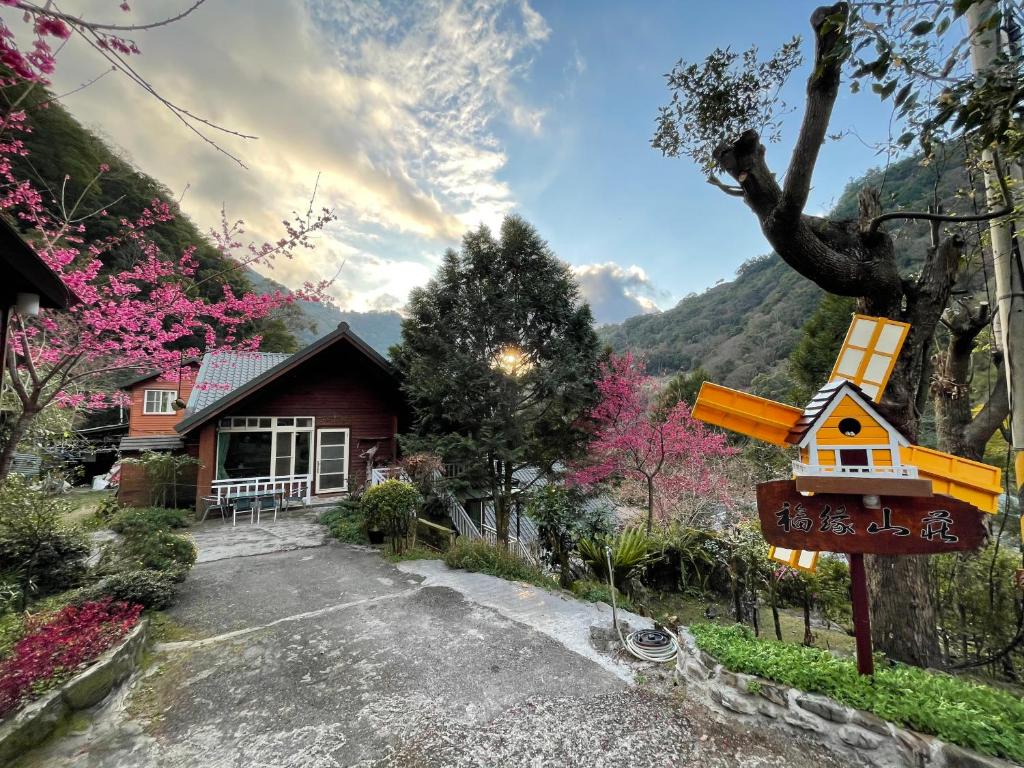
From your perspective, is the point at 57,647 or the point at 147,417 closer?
the point at 57,647

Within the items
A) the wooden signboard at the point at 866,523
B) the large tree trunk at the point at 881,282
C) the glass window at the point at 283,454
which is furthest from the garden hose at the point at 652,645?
the glass window at the point at 283,454

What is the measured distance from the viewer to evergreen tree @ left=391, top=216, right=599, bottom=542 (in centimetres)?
794

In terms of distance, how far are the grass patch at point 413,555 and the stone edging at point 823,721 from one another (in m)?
4.56

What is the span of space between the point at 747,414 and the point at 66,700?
5.20 meters

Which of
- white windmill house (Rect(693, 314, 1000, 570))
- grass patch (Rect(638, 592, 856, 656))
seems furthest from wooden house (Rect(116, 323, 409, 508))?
white windmill house (Rect(693, 314, 1000, 570))

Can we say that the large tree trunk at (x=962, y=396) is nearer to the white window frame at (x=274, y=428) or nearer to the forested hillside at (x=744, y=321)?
the white window frame at (x=274, y=428)

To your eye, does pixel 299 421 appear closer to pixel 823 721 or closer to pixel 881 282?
pixel 823 721

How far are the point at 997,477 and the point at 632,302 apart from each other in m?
97.0

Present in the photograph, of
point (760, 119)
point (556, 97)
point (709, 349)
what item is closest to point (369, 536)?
point (760, 119)

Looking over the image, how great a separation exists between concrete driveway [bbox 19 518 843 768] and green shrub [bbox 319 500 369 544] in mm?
2645

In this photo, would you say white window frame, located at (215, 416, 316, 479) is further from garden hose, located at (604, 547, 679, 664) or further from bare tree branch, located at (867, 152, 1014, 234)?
bare tree branch, located at (867, 152, 1014, 234)

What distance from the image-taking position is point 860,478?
2.54m

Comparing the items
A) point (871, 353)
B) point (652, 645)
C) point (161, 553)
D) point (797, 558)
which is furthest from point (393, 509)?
point (871, 353)

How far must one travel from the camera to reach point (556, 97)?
7824 millimetres
